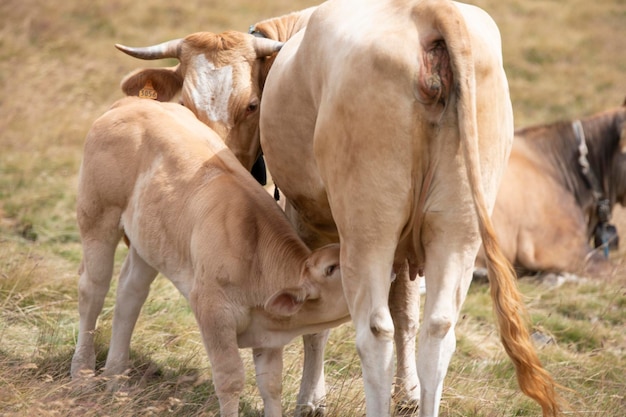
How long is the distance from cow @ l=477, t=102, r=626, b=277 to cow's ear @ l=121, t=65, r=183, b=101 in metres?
3.51


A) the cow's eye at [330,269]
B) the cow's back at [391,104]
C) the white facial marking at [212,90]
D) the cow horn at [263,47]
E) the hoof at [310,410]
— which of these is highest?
the cow's back at [391,104]

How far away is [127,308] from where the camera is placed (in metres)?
5.47

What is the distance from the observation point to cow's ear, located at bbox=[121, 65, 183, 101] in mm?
6164

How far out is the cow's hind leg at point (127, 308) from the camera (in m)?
5.42

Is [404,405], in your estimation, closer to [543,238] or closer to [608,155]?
[543,238]

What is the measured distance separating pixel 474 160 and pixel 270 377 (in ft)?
5.14

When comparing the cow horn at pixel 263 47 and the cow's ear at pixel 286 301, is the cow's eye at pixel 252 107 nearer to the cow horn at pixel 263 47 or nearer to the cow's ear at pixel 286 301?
the cow horn at pixel 263 47

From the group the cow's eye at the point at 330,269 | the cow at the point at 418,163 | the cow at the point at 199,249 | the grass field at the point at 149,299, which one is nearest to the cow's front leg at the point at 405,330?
the grass field at the point at 149,299

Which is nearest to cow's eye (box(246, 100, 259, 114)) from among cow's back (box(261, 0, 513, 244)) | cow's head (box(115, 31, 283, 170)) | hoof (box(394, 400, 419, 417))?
cow's head (box(115, 31, 283, 170))

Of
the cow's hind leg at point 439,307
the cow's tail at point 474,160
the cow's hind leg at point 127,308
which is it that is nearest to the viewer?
the cow's tail at point 474,160

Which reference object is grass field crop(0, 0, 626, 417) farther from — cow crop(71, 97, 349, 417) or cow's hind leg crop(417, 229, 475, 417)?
cow's hind leg crop(417, 229, 475, 417)

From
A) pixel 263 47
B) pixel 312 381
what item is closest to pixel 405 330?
pixel 312 381

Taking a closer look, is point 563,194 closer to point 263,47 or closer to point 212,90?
point 263,47

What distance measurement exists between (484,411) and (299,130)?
74.6 inches
